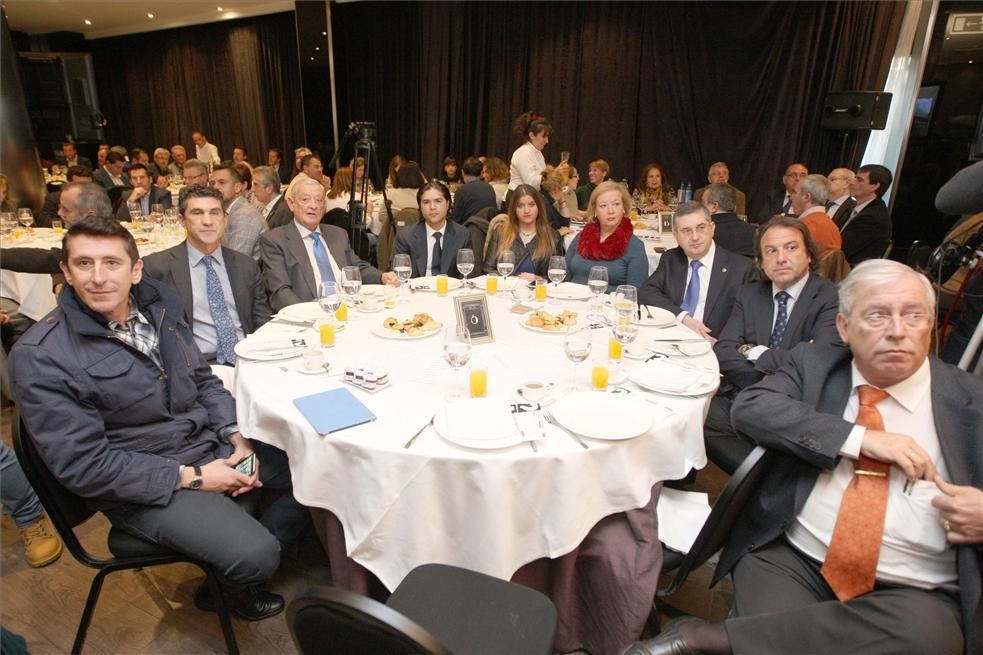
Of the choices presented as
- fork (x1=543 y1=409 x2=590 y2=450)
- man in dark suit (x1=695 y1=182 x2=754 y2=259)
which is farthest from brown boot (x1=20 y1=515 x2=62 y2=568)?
man in dark suit (x1=695 y1=182 x2=754 y2=259)

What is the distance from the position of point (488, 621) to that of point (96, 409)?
4.19ft

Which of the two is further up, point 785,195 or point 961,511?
point 785,195

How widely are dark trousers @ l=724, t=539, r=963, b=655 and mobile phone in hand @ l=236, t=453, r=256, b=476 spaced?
149 centimetres

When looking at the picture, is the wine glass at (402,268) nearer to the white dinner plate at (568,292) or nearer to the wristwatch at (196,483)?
the white dinner plate at (568,292)

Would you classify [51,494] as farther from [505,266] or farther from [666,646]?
[505,266]

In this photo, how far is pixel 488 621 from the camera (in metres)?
1.30

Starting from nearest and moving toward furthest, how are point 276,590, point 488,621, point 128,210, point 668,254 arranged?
point 488,621, point 276,590, point 668,254, point 128,210

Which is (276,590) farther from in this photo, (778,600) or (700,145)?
(700,145)

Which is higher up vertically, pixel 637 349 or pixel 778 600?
pixel 637 349

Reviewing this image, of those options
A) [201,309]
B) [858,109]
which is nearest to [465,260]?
[201,309]

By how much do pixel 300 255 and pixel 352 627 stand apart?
2584 mm

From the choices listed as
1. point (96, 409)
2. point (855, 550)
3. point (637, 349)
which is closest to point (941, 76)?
point (637, 349)

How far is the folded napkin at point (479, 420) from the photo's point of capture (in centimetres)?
148

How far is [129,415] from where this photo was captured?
5.59 ft
